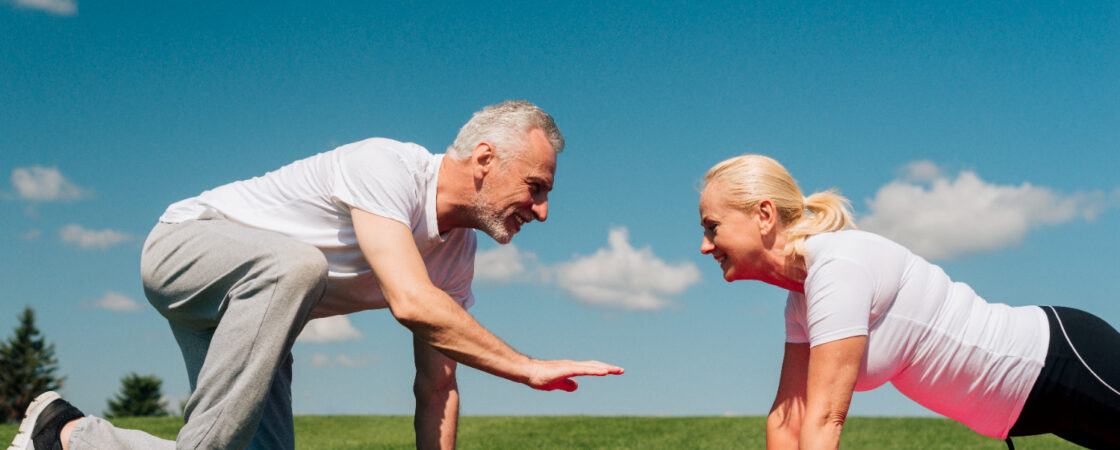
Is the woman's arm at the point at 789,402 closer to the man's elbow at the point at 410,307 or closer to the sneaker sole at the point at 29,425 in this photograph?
the man's elbow at the point at 410,307

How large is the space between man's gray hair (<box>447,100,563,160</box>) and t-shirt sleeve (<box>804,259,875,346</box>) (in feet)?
4.45

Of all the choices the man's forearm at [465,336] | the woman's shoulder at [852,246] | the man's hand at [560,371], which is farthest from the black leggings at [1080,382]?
the man's forearm at [465,336]

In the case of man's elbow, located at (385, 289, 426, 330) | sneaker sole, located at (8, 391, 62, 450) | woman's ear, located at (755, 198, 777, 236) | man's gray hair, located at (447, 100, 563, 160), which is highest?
man's gray hair, located at (447, 100, 563, 160)

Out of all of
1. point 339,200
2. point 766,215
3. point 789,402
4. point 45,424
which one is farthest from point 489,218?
point 45,424

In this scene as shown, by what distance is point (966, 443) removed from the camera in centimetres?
882

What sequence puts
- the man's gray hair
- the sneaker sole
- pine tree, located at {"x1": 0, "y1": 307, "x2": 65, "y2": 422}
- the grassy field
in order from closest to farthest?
the sneaker sole
the man's gray hair
the grassy field
pine tree, located at {"x1": 0, "y1": 307, "x2": 65, "y2": 422}

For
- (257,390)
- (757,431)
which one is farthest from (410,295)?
(757,431)

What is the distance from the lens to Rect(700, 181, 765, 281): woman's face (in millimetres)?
3438

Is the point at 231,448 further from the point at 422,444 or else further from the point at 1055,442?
the point at 1055,442

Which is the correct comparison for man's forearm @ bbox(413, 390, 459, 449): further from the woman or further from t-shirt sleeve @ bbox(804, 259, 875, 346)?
t-shirt sleeve @ bbox(804, 259, 875, 346)

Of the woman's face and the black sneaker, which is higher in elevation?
the woman's face

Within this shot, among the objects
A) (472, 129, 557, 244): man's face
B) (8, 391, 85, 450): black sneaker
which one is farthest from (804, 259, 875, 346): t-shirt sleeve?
(8, 391, 85, 450): black sneaker

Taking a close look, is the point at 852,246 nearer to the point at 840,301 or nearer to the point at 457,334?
the point at 840,301

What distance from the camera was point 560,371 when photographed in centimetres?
304
